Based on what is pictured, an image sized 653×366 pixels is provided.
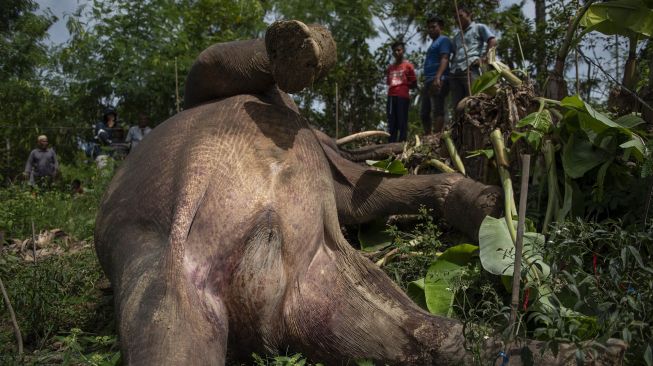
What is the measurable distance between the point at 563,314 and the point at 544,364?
0.64 ft

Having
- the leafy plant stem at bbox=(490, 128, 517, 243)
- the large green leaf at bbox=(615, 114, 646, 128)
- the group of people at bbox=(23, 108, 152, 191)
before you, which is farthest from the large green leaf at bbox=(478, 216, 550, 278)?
the group of people at bbox=(23, 108, 152, 191)

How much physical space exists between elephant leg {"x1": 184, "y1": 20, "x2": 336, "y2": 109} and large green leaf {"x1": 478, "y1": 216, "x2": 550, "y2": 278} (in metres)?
0.97

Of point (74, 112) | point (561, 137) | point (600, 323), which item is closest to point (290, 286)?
point (600, 323)

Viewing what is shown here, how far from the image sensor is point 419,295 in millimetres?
3137

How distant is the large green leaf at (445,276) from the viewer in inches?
117

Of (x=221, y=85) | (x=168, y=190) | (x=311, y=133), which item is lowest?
(x=168, y=190)

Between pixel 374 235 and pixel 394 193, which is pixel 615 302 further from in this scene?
pixel 374 235

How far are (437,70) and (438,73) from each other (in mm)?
189

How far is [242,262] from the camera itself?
2541 mm

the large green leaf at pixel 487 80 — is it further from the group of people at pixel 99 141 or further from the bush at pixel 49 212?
the group of people at pixel 99 141

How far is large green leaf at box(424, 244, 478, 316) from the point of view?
117 inches

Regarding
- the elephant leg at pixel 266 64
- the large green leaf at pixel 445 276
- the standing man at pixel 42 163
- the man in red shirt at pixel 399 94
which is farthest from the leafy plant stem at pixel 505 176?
the standing man at pixel 42 163

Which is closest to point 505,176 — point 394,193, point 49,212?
point 394,193

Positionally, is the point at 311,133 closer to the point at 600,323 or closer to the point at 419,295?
the point at 419,295
